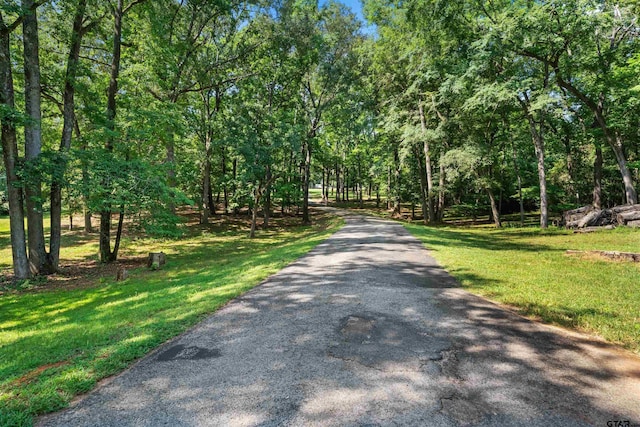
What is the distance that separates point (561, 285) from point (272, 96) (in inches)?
783

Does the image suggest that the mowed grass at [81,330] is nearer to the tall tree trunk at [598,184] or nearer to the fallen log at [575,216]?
the fallen log at [575,216]

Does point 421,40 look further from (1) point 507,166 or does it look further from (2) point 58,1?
(2) point 58,1

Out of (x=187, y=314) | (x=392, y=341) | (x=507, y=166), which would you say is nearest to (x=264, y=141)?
(x=187, y=314)

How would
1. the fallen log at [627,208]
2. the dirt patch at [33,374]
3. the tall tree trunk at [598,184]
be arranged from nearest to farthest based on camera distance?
1. the dirt patch at [33,374]
2. the fallen log at [627,208]
3. the tall tree trunk at [598,184]

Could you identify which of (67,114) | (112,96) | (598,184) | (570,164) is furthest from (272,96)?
(570,164)

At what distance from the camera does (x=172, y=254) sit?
1459 centimetres

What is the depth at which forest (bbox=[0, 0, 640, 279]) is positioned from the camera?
33.0 feet

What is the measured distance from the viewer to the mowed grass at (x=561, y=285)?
14.2 ft

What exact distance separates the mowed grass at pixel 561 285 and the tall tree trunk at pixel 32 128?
39.8ft

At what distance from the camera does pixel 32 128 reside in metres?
9.27

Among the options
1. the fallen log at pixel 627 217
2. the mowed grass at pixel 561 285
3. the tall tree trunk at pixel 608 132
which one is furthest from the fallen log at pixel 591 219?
the mowed grass at pixel 561 285

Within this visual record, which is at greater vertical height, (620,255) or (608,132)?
(608,132)

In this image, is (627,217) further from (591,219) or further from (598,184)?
(598,184)

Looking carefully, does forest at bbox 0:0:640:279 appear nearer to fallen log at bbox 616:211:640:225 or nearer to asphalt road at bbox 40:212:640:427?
fallen log at bbox 616:211:640:225
